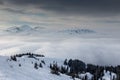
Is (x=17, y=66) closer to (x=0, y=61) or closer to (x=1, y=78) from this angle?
(x=0, y=61)

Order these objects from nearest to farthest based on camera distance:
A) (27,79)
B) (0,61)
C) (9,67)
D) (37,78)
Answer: (27,79) < (37,78) < (9,67) < (0,61)


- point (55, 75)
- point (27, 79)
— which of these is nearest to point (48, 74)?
point (55, 75)

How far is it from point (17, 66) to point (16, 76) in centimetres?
1403

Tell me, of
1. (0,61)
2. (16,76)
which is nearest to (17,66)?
(0,61)

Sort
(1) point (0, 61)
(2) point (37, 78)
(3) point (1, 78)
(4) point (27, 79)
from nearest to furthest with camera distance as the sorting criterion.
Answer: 1. (3) point (1, 78)
2. (4) point (27, 79)
3. (2) point (37, 78)
4. (1) point (0, 61)

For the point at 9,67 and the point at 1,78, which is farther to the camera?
the point at 9,67

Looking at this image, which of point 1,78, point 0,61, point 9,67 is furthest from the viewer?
point 0,61

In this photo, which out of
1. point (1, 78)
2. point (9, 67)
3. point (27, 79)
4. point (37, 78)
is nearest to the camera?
point (1, 78)

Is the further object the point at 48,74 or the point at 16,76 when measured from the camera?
the point at 48,74

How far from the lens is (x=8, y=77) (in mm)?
51781

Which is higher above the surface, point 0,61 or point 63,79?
point 0,61

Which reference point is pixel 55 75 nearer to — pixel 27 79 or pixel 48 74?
pixel 48 74

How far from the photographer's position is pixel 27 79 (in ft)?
182

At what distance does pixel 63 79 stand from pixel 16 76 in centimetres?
1655
